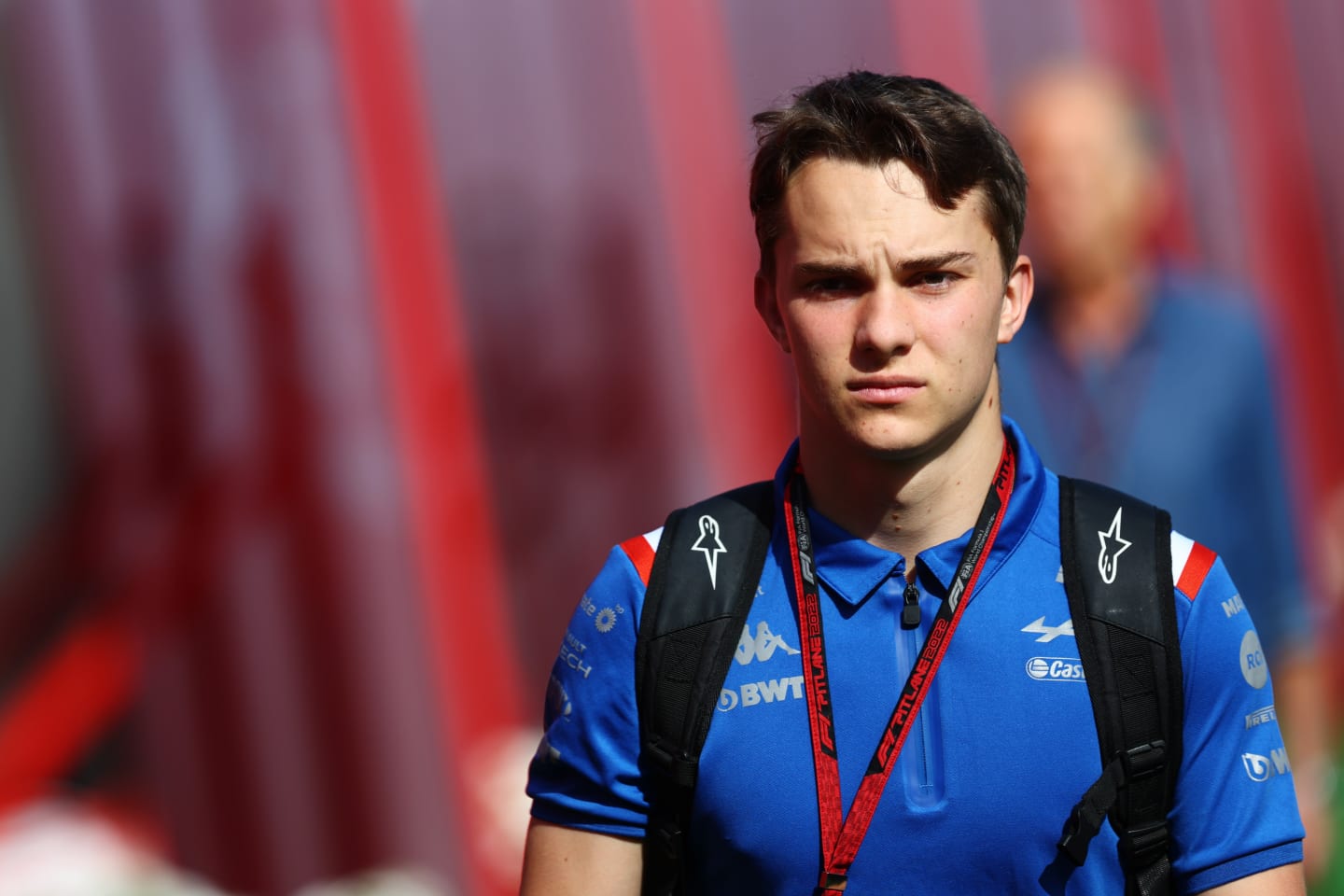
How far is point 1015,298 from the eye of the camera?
190 cm

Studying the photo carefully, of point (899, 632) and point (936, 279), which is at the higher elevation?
point (936, 279)

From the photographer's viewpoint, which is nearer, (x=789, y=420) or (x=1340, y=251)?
(x=789, y=420)

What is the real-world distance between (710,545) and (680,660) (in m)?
0.16

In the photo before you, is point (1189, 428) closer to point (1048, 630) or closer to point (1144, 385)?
point (1144, 385)

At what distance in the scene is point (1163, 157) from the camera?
520 centimetres

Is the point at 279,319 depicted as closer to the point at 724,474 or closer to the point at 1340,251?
the point at 724,474

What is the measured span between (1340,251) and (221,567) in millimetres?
3770

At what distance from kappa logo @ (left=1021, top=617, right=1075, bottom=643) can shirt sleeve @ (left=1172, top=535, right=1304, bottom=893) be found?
0.11 meters

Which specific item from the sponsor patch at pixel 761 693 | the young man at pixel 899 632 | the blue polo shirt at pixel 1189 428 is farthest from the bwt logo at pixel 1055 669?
the blue polo shirt at pixel 1189 428

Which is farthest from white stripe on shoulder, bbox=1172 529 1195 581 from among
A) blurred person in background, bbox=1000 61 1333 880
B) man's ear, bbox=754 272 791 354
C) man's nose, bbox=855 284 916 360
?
blurred person in background, bbox=1000 61 1333 880

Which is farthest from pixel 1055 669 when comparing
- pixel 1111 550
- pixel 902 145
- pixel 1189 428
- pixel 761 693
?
pixel 1189 428

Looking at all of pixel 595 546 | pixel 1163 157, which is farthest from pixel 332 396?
Result: pixel 1163 157

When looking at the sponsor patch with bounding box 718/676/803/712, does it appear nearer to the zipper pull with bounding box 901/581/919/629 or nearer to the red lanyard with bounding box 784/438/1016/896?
the red lanyard with bounding box 784/438/1016/896

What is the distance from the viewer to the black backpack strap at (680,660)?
176cm
